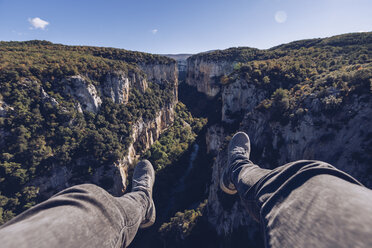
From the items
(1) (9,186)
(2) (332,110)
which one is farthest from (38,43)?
(2) (332,110)

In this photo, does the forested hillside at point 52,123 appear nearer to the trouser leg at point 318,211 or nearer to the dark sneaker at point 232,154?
the dark sneaker at point 232,154

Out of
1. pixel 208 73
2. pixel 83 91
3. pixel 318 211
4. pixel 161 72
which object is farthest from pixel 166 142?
pixel 208 73

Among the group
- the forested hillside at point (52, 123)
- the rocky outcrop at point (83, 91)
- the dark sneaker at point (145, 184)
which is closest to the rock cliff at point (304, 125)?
the dark sneaker at point (145, 184)

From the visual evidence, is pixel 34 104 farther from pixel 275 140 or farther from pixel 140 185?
pixel 275 140

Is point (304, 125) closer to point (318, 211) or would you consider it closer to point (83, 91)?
point (318, 211)

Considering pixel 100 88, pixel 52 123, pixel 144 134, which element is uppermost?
pixel 100 88
